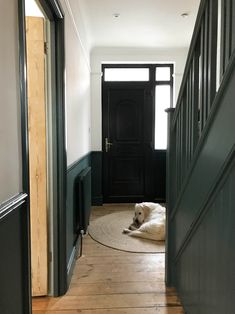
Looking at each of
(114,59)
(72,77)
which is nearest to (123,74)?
(114,59)

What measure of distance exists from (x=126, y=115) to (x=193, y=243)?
11.8 feet

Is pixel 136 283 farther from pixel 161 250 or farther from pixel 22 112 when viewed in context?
pixel 22 112

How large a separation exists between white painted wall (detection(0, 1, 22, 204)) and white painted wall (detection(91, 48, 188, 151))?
149 inches

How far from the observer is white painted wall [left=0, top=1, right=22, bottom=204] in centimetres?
104

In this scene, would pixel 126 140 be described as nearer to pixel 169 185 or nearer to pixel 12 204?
pixel 169 185

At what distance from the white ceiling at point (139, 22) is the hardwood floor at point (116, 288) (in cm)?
281

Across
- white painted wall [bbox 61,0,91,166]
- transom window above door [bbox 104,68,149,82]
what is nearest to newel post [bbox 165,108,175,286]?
white painted wall [bbox 61,0,91,166]

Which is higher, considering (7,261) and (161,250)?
(7,261)

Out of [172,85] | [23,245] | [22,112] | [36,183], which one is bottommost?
[23,245]

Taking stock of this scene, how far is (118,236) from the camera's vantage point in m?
3.41

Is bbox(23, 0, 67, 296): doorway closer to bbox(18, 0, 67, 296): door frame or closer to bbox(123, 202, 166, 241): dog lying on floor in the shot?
bbox(18, 0, 67, 296): door frame

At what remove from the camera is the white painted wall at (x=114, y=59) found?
16.0ft

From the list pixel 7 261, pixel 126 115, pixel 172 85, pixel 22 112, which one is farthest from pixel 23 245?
pixel 172 85

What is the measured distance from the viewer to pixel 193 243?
5.46 feet
